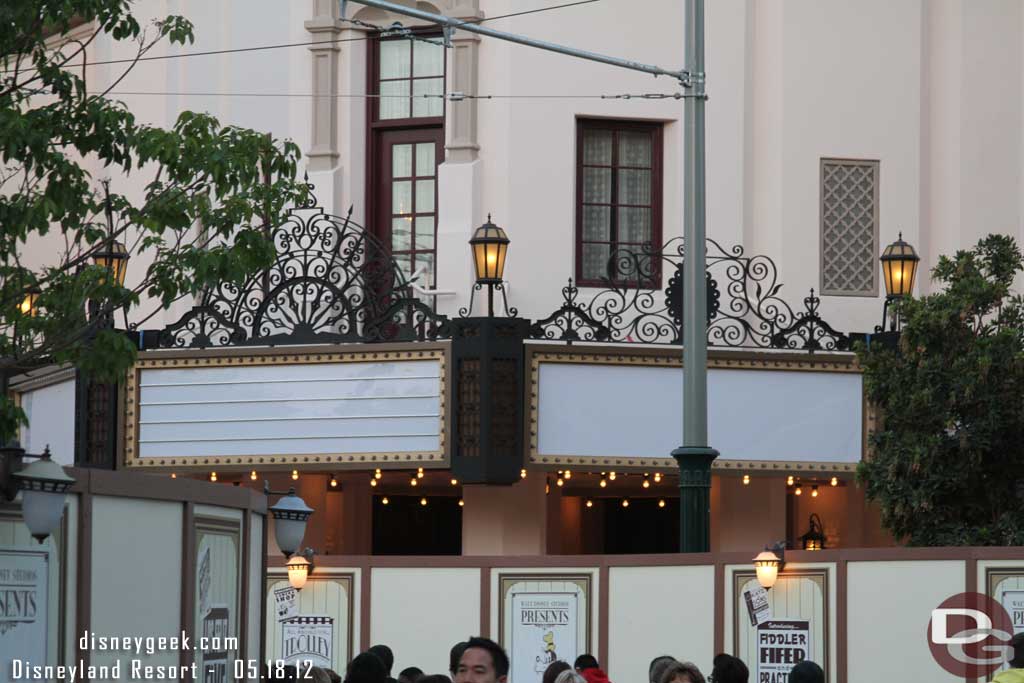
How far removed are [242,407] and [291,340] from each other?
107 cm

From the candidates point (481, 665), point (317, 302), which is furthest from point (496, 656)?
point (317, 302)

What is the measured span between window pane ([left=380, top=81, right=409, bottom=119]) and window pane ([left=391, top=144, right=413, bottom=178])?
0.43 m

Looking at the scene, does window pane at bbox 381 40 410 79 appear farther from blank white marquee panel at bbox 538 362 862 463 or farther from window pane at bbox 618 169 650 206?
blank white marquee panel at bbox 538 362 862 463

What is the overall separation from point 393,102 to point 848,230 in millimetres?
6429

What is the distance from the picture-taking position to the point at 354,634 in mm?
21500

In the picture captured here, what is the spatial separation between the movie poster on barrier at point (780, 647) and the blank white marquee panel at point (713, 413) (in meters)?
5.31

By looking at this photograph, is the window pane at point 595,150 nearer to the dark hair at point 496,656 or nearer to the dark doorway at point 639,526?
the dark doorway at point 639,526

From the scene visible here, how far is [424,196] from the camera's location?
27.2 m

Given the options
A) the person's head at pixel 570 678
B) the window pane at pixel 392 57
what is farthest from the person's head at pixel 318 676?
the window pane at pixel 392 57

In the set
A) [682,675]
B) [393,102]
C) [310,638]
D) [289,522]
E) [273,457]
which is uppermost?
[393,102]

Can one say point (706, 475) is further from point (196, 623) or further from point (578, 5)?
point (578, 5)

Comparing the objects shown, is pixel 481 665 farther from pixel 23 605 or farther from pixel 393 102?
pixel 393 102

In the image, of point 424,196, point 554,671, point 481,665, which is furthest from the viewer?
point 424,196

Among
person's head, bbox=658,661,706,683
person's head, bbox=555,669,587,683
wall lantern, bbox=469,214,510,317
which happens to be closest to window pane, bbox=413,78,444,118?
wall lantern, bbox=469,214,510,317
